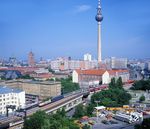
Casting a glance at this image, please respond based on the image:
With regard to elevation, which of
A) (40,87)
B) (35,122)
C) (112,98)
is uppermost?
(40,87)

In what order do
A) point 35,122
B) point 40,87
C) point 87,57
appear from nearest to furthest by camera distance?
point 35,122 < point 40,87 < point 87,57

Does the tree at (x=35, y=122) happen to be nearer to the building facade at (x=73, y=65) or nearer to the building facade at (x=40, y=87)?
the building facade at (x=40, y=87)

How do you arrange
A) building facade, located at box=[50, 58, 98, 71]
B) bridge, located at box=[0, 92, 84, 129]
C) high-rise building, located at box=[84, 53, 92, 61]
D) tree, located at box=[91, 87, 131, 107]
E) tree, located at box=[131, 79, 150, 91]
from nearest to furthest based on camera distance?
bridge, located at box=[0, 92, 84, 129] → tree, located at box=[91, 87, 131, 107] → tree, located at box=[131, 79, 150, 91] → building facade, located at box=[50, 58, 98, 71] → high-rise building, located at box=[84, 53, 92, 61]

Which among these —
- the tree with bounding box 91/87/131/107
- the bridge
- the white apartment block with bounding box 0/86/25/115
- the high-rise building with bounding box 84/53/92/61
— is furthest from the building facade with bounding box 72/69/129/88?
the high-rise building with bounding box 84/53/92/61

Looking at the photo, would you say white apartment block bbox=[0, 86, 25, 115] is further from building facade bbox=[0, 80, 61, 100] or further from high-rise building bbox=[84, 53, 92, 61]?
high-rise building bbox=[84, 53, 92, 61]

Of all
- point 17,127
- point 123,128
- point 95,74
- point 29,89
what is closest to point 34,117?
point 17,127

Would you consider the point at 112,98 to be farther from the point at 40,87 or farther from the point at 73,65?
the point at 73,65

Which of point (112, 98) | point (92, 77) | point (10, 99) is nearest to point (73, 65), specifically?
point (92, 77)

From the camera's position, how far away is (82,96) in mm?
19719

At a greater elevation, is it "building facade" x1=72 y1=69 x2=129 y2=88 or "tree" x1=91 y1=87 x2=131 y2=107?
"building facade" x1=72 y1=69 x2=129 y2=88

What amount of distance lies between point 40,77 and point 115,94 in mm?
13525

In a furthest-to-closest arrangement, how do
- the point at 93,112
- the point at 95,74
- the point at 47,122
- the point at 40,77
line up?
the point at 40,77
the point at 95,74
the point at 93,112
the point at 47,122

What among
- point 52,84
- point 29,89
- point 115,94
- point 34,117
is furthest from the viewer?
point 29,89

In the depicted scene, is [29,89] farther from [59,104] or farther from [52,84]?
[59,104]
